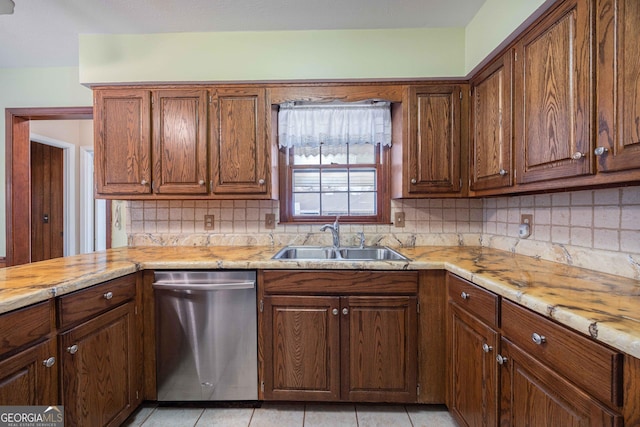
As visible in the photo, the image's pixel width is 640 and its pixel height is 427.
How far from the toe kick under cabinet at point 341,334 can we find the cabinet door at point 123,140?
3.90ft

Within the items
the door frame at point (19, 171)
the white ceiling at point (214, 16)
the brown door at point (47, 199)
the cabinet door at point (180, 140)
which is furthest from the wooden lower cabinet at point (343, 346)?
the brown door at point (47, 199)

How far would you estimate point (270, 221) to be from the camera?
7.63 feet

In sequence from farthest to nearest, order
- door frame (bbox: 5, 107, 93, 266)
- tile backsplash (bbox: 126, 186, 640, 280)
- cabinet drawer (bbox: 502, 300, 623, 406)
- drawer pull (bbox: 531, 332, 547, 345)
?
door frame (bbox: 5, 107, 93, 266)
tile backsplash (bbox: 126, 186, 640, 280)
drawer pull (bbox: 531, 332, 547, 345)
cabinet drawer (bbox: 502, 300, 623, 406)

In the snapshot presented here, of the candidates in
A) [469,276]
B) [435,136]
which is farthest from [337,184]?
[469,276]

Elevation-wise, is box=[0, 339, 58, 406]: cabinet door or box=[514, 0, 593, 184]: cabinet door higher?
box=[514, 0, 593, 184]: cabinet door

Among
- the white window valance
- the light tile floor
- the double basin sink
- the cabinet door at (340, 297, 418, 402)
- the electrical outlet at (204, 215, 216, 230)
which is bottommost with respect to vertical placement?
the light tile floor

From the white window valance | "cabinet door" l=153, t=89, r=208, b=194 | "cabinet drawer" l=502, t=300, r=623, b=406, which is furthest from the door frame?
"cabinet drawer" l=502, t=300, r=623, b=406

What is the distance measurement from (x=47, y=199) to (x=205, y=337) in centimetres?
374

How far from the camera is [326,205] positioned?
2418mm

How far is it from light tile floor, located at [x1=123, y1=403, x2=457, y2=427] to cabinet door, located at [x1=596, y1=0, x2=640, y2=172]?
150 centimetres

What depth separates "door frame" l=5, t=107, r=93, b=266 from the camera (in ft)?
8.38

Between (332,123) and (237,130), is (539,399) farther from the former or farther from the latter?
(237,130)

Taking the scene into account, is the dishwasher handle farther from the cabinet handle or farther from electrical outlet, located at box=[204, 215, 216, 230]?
electrical outlet, located at box=[204, 215, 216, 230]

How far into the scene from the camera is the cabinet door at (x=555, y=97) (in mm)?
1116
